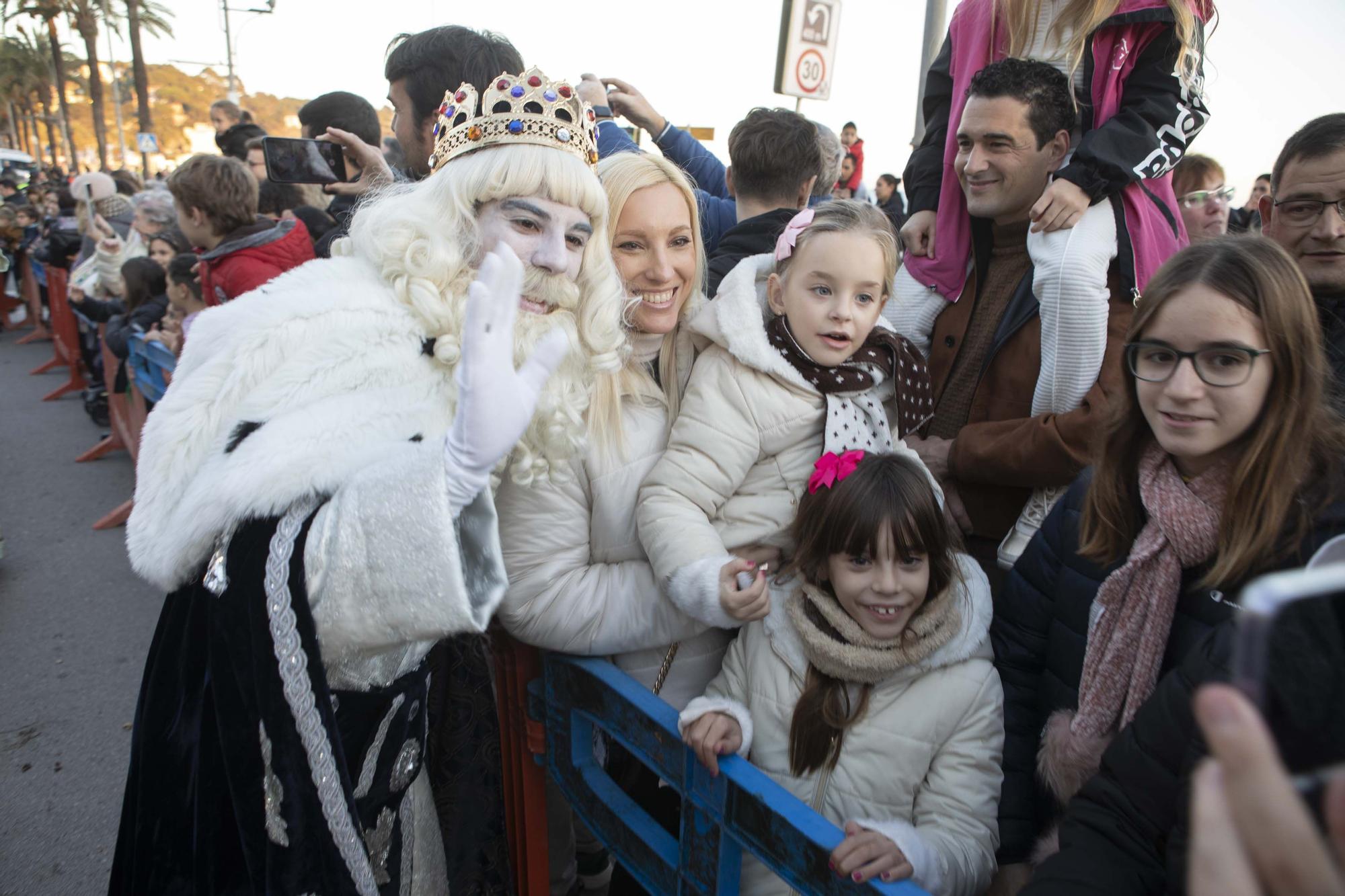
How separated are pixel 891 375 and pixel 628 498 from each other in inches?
29.3

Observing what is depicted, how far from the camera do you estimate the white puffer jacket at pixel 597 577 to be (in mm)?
1775

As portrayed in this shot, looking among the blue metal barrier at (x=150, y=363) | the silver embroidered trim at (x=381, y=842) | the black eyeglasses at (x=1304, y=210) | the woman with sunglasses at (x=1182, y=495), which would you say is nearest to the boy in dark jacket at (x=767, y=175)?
the black eyeglasses at (x=1304, y=210)

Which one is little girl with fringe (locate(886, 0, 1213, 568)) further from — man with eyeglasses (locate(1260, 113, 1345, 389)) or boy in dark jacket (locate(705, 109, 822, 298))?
boy in dark jacket (locate(705, 109, 822, 298))

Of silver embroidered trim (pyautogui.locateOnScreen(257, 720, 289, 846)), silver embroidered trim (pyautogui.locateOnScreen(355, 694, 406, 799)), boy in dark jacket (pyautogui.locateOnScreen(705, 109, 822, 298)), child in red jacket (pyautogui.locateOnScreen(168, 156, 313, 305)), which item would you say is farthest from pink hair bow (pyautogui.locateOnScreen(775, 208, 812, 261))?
child in red jacket (pyautogui.locateOnScreen(168, 156, 313, 305))

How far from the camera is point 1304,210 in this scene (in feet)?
6.42

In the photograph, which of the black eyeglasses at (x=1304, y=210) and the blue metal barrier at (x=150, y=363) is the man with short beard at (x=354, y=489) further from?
the blue metal barrier at (x=150, y=363)

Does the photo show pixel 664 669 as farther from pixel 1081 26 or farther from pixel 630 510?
pixel 1081 26

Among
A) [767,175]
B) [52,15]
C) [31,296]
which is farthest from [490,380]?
[52,15]

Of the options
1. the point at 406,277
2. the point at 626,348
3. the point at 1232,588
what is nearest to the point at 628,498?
the point at 626,348

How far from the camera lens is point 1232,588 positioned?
51.8 inches

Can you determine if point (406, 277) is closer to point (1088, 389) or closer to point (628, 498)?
point (628, 498)

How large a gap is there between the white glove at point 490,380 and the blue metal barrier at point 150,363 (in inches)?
135

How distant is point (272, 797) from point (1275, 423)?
1.86 meters

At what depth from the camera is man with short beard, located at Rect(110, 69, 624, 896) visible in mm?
1416
